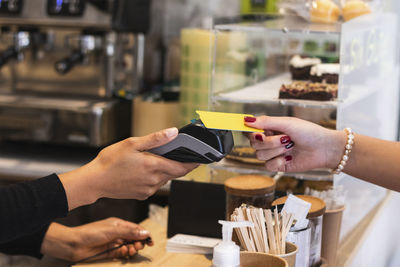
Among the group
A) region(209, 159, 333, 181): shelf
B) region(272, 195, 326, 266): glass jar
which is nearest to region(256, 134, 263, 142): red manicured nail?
region(272, 195, 326, 266): glass jar

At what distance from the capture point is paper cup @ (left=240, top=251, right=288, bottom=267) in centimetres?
109

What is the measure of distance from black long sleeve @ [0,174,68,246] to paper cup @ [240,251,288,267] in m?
0.39

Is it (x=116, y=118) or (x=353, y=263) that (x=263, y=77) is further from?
(x=353, y=263)

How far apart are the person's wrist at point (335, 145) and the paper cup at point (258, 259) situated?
14.6 inches

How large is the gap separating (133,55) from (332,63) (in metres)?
1.19

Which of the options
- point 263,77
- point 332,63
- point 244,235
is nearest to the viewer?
point 244,235

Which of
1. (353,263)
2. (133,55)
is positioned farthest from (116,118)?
(353,263)

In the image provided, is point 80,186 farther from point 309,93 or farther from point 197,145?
point 309,93

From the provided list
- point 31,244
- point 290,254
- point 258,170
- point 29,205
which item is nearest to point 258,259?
point 290,254

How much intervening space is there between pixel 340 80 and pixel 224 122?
1.78 ft

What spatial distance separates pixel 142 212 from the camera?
271 centimetres

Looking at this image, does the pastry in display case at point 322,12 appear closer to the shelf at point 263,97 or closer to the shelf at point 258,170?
the shelf at point 263,97

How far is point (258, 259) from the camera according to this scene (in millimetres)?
1104

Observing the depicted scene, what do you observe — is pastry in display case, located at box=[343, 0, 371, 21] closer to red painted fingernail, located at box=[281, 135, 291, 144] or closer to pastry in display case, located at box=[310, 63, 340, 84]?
pastry in display case, located at box=[310, 63, 340, 84]
